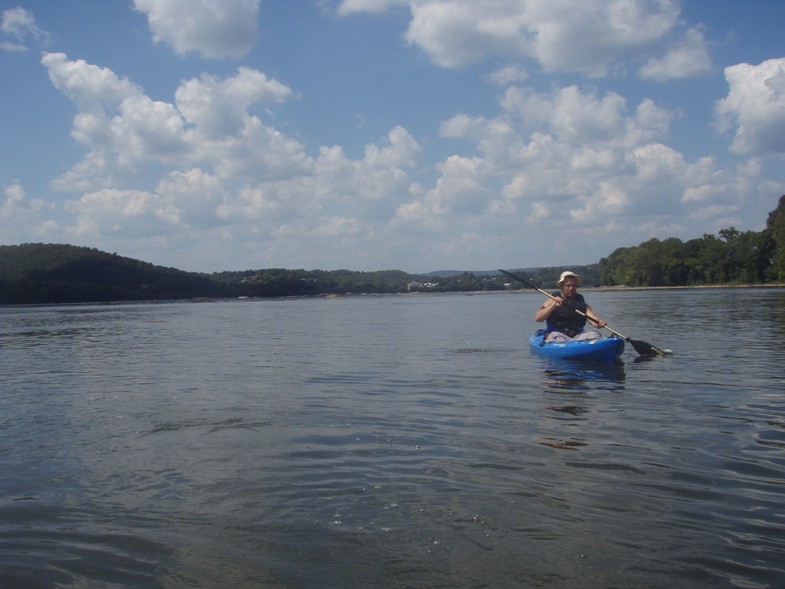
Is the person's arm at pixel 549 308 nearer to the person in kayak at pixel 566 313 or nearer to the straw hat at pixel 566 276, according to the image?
the person in kayak at pixel 566 313

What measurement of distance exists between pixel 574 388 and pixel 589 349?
323 centimetres

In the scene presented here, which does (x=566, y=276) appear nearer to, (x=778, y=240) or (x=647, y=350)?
(x=647, y=350)

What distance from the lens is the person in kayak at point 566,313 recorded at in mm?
15750

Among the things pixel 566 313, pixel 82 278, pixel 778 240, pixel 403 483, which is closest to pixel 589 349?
pixel 566 313

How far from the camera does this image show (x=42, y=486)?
6.36 metres

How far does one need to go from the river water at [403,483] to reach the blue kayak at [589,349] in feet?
3.77

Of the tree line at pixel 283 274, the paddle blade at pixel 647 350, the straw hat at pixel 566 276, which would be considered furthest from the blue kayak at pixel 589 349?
A: the tree line at pixel 283 274

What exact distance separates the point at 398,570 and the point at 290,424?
495 cm

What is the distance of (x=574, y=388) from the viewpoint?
11438 mm

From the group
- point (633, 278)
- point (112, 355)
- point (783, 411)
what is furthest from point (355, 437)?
point (633, 278)

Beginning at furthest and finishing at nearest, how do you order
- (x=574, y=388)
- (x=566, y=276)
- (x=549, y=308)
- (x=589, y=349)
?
(x=549, y=308)
(x=566, y=276)
(x=589, y=349)
(x=574, y=388)

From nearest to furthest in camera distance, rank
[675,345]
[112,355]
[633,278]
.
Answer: [675,345] < [112,355] < [633,278]

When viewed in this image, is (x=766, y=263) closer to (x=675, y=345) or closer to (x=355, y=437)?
(x=675, y=345)

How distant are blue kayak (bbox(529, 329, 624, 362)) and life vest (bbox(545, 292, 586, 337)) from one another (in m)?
0.86
